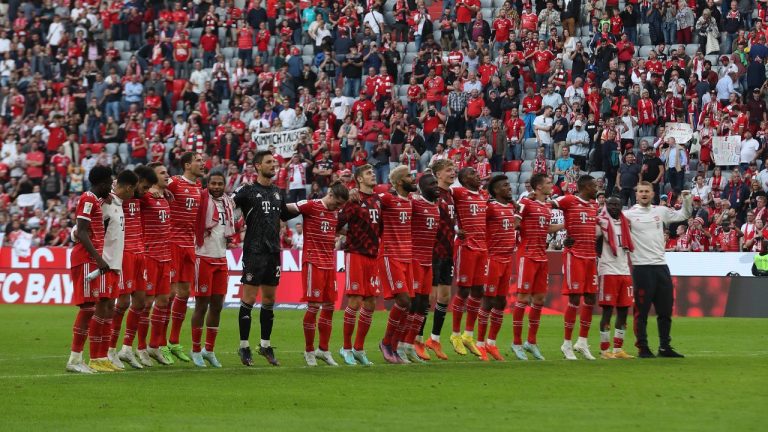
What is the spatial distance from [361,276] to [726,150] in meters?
19.0

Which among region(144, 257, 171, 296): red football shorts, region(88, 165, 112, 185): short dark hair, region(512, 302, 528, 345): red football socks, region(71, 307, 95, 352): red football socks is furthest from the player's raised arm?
region(71, 307, 95, 352): red football socks

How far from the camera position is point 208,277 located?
18.5 m

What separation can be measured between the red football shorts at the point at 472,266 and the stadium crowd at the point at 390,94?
13776mm

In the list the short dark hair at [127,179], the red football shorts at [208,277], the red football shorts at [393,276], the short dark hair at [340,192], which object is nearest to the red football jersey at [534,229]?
the red football shorts at [393,276]

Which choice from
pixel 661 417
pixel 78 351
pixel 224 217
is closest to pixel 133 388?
pixel 78 351

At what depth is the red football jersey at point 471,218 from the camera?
65.1 feet

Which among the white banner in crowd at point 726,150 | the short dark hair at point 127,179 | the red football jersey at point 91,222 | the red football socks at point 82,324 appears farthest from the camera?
the white banner in crowd at point 726,150

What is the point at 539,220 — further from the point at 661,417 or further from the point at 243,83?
the point at 243,83

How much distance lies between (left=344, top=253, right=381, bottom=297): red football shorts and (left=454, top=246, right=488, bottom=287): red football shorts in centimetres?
172

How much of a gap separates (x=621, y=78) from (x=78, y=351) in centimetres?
2286

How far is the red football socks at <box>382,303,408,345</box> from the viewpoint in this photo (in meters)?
18.8

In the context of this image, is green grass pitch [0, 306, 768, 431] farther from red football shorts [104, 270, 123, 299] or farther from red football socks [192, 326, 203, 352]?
red football shorts [104, 270, 123, 299]

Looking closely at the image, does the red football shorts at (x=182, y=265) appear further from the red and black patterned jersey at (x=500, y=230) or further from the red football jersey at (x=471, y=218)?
the red and black patterned jersey at (x=500, y=230)

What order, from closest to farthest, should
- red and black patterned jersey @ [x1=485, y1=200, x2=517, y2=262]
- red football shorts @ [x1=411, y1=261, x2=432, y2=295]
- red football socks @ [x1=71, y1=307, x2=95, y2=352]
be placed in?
1. red football socks @ [x1=71, y1=307, x2=95, y2=352]
2. red football shorts @ [x1=411, y1=261, x2=432, y2=295]
3. red and black patterned jersey @ [x1=485, y1=200, x2=517, y2=262]
